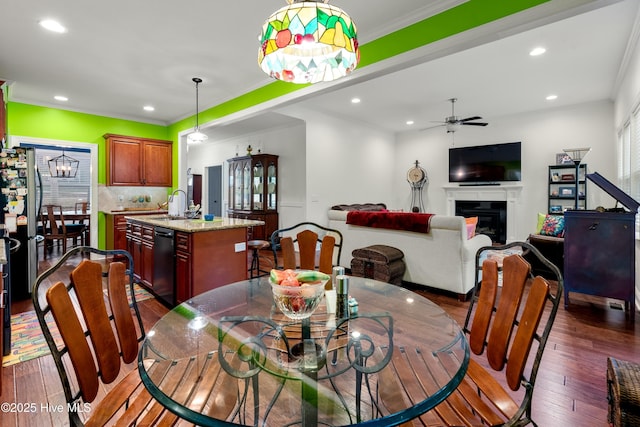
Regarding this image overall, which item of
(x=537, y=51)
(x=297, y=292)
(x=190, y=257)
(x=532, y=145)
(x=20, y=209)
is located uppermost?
(x=537, y=51)

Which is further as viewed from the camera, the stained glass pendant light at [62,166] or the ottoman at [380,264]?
the stained glass pendant light at [62,166]

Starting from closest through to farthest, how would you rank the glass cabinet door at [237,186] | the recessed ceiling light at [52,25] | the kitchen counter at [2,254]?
the kitchen counter at [2,254]
the recessed ceiling light at [52,25]
the glass cabinet door at [237,186]

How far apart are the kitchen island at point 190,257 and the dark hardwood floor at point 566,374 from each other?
391 mm

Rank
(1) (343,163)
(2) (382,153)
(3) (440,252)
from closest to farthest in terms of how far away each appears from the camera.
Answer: (3) (440,252) → (1) (343,163) → (2) (382,153)

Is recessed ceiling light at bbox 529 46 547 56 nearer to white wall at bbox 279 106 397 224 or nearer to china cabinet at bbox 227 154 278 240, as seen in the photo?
white wall at bbox 279 106 397 224

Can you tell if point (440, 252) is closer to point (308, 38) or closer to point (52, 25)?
point (308, 38)

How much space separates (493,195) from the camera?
7.17 meters

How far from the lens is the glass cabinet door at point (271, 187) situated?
6746 millimetres

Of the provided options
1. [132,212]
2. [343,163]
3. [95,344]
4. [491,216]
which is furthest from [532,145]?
[132,212]

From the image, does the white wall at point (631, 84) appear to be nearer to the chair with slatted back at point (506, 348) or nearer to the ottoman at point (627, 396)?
the ottoman at point (627, 396)

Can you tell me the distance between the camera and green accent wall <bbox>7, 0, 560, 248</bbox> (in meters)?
2.41

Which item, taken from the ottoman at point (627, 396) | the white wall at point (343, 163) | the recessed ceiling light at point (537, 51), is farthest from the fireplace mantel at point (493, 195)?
the ottoman at point (627, 396)

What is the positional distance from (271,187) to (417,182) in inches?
151

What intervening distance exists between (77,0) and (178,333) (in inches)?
113
